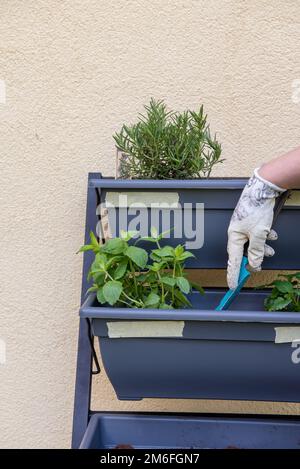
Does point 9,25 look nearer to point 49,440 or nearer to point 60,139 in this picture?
point 60,139

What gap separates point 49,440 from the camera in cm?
107

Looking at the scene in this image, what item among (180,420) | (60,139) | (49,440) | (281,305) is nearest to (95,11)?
(60,139)

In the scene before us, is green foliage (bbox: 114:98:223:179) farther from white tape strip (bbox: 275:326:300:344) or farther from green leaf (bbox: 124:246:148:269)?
Result: white tape strip (bbox: 275:326:300:344)

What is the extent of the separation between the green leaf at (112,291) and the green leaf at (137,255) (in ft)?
0.13

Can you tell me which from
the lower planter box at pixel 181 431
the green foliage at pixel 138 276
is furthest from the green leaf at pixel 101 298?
the lower planter box at pixel 181 431

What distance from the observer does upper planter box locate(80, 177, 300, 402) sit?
71 cm

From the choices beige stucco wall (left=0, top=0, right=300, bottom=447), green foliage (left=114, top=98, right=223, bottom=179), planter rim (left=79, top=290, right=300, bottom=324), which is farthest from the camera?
beige stucco wall (left=0, top=0, right=300, bottom=447)

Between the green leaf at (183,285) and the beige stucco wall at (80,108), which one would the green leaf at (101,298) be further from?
the beige stucco wall at (80,108)

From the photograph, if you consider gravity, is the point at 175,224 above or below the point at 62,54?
below

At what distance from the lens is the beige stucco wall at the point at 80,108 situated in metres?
0.96

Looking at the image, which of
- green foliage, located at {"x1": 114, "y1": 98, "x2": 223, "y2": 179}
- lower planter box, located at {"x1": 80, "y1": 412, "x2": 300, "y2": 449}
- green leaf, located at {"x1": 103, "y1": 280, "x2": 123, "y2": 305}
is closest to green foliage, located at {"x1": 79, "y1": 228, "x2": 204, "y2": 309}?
green leaf, located at {"x1": 103, "y1": 280, "x2": 123, "y2": 305}

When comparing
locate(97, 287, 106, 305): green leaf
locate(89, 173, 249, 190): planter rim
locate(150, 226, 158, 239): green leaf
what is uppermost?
locate(89, 173, 249, 190): planter rim

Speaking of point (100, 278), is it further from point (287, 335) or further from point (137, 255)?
point (287, 335)
